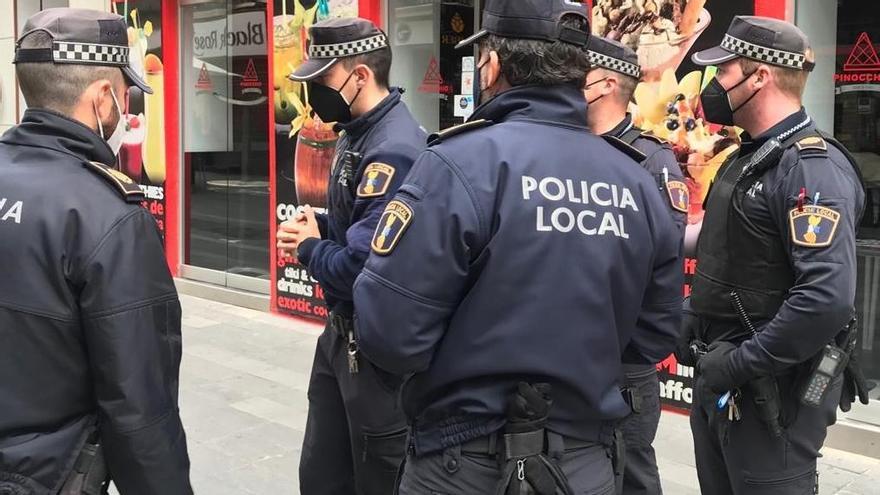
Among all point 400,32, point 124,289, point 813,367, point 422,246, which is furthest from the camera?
point 400,32

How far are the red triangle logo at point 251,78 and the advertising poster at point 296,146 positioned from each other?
731mm

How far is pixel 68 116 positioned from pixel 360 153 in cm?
127

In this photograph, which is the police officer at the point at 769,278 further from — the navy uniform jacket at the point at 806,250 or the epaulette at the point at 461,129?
the epaulette at the point at 461,129

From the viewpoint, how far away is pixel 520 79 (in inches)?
86.4

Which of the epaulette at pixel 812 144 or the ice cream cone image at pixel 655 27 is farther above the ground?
the ice cream cone image at pixel 655 27

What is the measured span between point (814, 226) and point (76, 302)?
2.16 m

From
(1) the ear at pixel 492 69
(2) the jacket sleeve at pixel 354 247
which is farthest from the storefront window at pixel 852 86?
(1) the ear at pixel 492 69

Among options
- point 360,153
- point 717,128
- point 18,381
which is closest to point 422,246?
point 18,381

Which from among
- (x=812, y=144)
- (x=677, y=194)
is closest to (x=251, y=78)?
(x=677, y=194)

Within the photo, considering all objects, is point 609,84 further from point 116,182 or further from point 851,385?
point 116,182

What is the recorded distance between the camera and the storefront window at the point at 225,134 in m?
9.28

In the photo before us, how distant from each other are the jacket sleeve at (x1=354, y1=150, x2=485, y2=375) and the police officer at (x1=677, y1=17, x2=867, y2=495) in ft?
4.30

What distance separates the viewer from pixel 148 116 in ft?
33.6

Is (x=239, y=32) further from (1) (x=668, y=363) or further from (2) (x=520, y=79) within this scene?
(2) (x=520, y=79)
